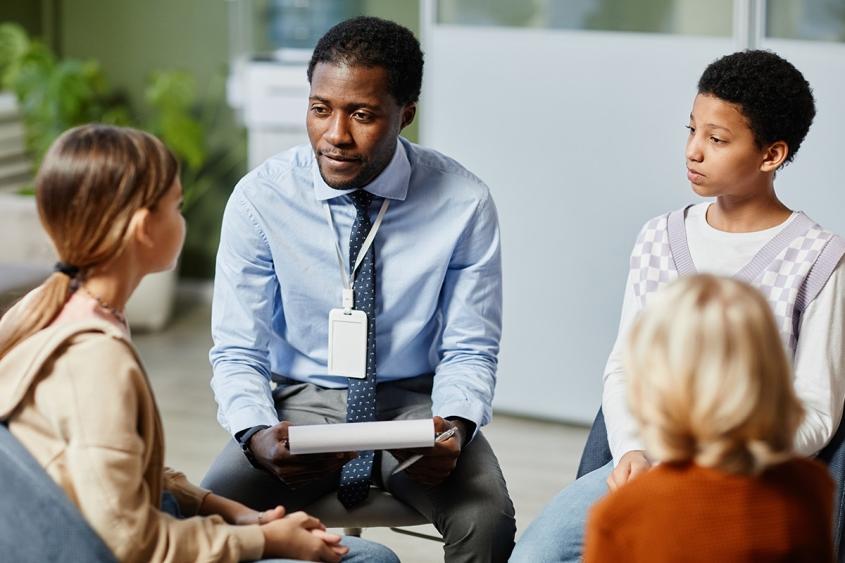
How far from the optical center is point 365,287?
85.2 inches

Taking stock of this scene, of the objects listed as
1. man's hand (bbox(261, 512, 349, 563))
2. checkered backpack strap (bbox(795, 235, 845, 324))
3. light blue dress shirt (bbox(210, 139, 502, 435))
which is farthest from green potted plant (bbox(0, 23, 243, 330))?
checkered backpack strap (bbox(795, 235, 845, 324))

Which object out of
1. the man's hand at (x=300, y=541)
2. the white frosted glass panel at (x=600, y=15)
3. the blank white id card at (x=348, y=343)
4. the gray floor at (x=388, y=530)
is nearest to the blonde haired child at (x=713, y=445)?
the man's hand at (x=300, y=541)

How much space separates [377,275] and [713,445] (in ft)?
3.17

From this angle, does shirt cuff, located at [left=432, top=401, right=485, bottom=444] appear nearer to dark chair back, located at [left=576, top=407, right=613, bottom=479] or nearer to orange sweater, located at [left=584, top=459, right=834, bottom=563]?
dark chair back, located at [left=576, top=407, right=613, bottom=479]

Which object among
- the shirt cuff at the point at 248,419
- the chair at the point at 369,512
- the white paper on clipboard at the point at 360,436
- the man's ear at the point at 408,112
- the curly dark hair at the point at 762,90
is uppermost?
the curly dark hair at the point at 762,90

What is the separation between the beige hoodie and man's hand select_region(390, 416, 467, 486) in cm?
52

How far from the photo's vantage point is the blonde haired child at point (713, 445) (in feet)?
4.30

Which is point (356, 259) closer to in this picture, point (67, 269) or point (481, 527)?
point (481, 527)

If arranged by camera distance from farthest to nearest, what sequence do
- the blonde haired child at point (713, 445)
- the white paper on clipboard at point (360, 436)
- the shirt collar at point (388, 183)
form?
the shirt collar at point (388, 183)
the white paper on clipboard at point (360, 436)
the blonde haired child at point (713, 445)

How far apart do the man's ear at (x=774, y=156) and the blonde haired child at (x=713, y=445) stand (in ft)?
2.48

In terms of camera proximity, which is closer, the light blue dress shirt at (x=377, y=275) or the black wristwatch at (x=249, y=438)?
the black wristwatch at (x=249, y=438)

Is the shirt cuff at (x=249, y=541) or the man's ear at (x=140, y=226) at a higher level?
the man's ear at (x=140, y=226)

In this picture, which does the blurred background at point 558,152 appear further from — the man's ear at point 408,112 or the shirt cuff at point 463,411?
the man's ear at point 408,112

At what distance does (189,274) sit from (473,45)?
6.87 feet
